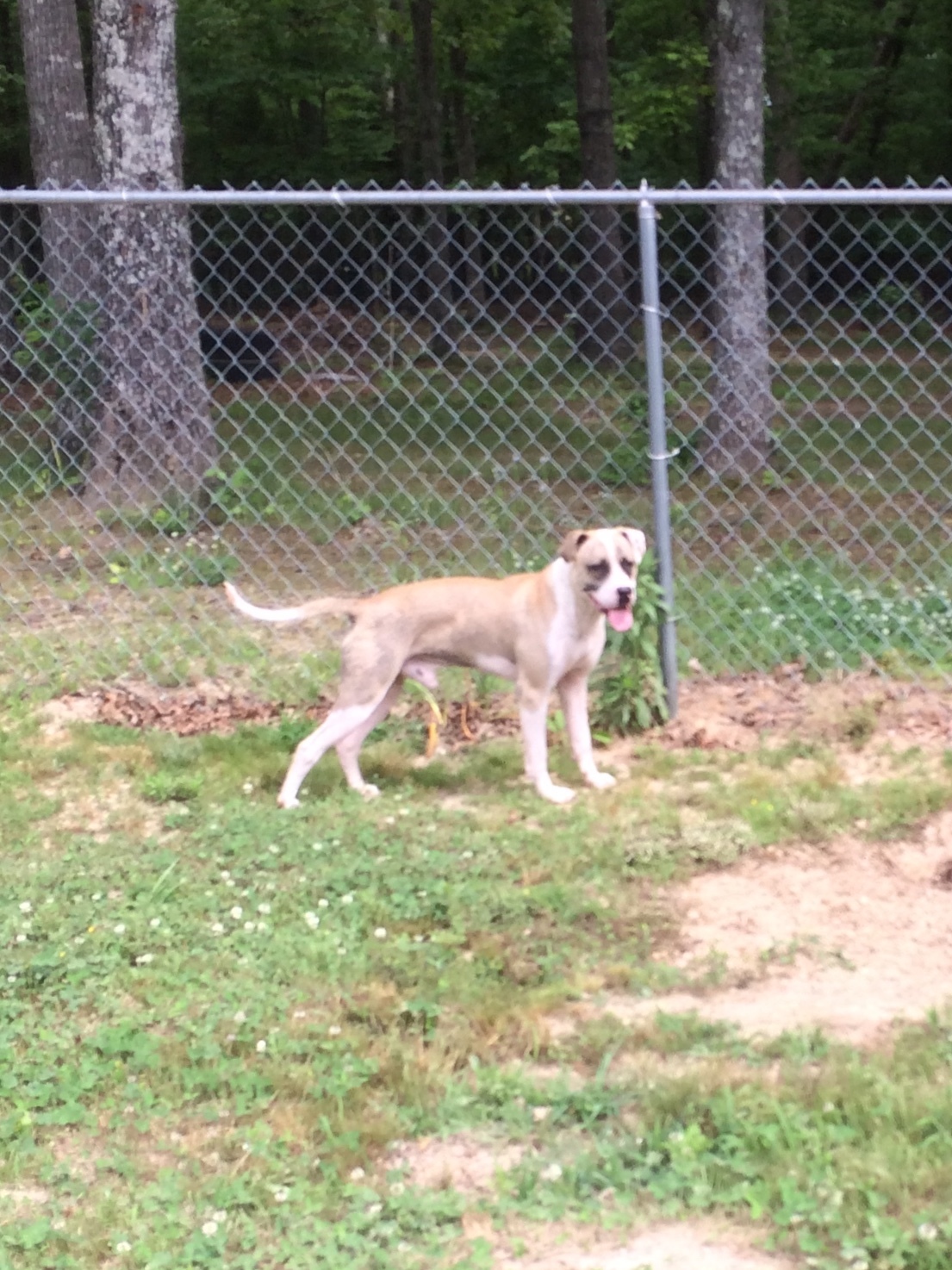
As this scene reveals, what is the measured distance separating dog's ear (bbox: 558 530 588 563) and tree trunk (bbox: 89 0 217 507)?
367cm

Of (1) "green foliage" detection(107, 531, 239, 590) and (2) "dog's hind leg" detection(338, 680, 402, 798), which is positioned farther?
(1) "green foliage" detection(107, 531, 239, 590)

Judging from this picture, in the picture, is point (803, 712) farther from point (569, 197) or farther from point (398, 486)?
point (398, 486)

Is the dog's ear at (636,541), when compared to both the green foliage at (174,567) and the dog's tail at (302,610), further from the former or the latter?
the green foliage at (174,567)

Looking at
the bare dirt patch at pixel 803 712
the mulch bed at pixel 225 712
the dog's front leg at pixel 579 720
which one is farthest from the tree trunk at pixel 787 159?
the dog's front leg at pixel 579 720

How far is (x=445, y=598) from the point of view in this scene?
182 inches

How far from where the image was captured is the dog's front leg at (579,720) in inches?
186

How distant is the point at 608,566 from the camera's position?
4.33 m

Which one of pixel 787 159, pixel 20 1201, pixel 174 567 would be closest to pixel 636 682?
pixel 174 567

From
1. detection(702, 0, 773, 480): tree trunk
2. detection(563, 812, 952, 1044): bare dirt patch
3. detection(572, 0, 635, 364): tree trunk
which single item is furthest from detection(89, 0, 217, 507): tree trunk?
detection(572, 0, 635, 364): tree trunk

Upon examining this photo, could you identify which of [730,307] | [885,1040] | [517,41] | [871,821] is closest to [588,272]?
[517,41]

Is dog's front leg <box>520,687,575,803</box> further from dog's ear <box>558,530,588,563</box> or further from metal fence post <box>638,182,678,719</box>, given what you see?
metal fence post <box>638,182,678,719</box>

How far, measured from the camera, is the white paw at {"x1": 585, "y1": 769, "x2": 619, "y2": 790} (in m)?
4.66

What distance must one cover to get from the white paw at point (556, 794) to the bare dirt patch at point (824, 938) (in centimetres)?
66

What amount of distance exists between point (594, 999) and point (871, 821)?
1312 mm
